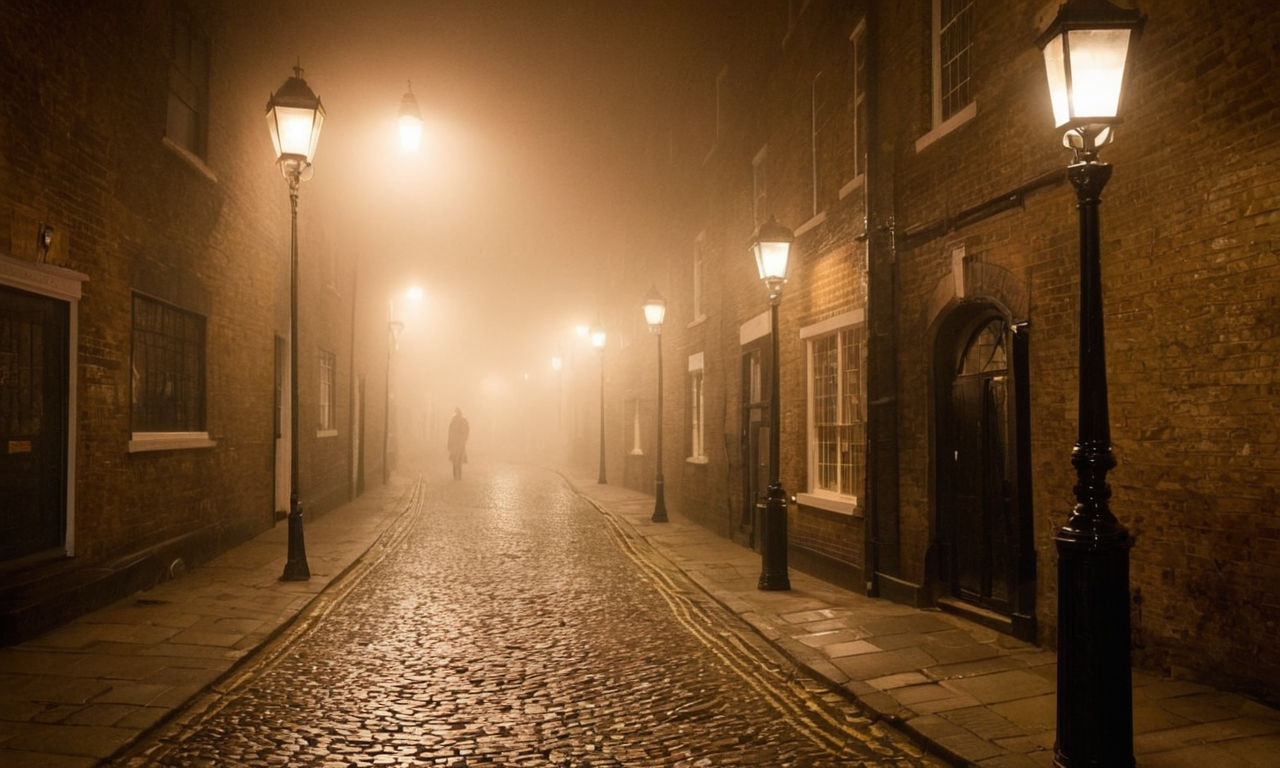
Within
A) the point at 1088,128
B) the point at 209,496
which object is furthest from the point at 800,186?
the point at 209,496

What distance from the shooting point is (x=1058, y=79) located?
4.18 metres

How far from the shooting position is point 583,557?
38.6 feet

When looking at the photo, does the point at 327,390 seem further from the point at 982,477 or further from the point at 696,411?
the point at 982,477

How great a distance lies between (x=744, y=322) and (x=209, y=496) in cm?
804

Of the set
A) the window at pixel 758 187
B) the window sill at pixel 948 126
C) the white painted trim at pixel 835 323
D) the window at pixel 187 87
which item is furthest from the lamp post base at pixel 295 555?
the window at pixel 758 187

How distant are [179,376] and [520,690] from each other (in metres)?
6.82

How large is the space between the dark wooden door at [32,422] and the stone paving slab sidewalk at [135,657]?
2.88 feet

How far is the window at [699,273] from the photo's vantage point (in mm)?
17078

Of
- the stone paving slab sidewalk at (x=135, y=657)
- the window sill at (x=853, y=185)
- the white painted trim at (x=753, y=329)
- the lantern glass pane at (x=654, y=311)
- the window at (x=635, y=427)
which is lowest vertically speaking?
the stone paving slab sidewalk at (x=135, y=657)

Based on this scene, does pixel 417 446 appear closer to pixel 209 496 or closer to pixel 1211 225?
pixel 209 496

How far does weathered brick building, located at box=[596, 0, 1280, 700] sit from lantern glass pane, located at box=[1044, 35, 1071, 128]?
1.04m

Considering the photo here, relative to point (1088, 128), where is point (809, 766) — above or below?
below

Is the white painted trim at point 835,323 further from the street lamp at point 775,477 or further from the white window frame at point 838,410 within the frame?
the street lamp at point 775,477

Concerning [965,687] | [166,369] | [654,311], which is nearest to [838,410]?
[965,687]
